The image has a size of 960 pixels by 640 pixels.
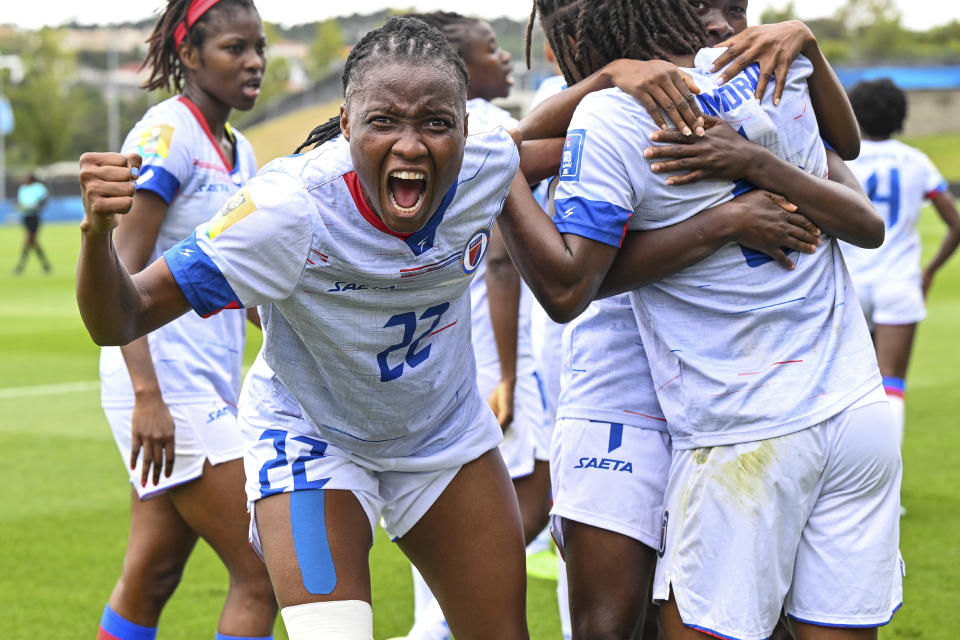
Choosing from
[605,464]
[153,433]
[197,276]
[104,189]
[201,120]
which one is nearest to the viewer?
[104,189]

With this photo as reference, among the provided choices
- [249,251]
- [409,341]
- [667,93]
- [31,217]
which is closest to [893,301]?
[667,93]

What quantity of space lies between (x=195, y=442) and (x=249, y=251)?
1.61m

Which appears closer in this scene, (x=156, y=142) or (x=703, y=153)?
(x=703, y=153)

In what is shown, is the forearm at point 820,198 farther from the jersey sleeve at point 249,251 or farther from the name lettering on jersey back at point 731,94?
the jersey sleeve at point 249,251

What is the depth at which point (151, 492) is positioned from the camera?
4.25 metres

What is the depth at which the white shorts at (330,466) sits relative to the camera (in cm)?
331

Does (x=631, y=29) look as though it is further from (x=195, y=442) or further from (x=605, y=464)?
(x=195, y=442)

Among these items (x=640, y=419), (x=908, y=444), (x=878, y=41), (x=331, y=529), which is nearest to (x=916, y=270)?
(x=908, y=444)

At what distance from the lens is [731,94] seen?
3.16 m

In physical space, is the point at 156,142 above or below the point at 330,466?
above

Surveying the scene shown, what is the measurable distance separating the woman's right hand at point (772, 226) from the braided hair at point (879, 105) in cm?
521

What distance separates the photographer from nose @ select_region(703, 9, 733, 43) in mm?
3396

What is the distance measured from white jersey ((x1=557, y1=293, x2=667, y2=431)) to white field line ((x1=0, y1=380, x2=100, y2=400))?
32.1ft

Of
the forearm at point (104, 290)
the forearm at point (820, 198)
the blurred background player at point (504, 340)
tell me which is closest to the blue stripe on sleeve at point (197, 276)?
the forearm at point (104, 290)
